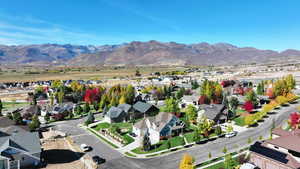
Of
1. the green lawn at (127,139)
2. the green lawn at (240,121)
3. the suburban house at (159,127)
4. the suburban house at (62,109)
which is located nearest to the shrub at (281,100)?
the green lawn at (240,121)

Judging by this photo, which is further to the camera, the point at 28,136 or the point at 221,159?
the point at 28,136

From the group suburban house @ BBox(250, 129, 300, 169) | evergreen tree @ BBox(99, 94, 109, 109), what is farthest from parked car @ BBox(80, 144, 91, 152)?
evergreen tree @ BBox(99, 94, 109, 109)

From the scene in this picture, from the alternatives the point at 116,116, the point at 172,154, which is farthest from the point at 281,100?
the point at 116,116

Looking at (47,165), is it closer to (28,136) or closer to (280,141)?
(28,136)

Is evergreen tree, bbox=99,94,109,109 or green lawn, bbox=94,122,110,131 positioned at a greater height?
evergreen tree, bbox=99,94,109,109

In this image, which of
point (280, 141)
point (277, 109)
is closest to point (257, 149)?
point (280, 141)

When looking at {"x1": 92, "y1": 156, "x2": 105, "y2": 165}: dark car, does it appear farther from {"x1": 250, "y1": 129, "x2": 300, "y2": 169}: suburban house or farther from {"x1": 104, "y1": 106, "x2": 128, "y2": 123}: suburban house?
{"x1": 250, "y1": 129, "x2": 300, "y2": 169}: suburban house

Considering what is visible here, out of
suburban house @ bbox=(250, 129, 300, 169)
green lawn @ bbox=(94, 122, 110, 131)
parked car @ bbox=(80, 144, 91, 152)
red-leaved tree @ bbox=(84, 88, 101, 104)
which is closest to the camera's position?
suburban house @ bbox=(250, 129, 300, 169)
